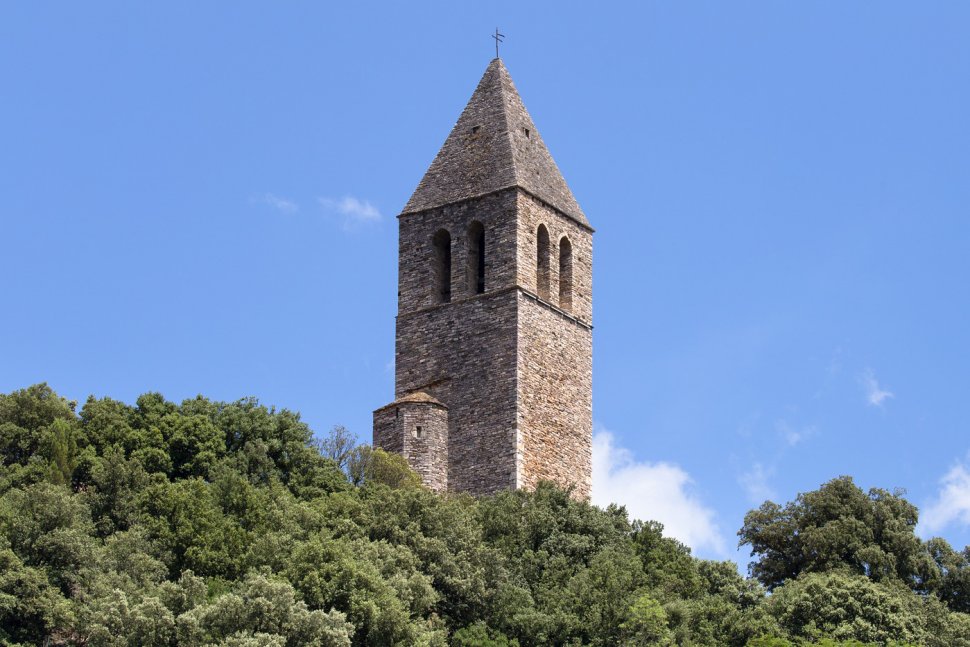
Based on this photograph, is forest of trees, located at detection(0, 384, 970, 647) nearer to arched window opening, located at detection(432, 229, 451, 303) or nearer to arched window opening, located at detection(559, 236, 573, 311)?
arched window opening, located at detection(432, 229, 451, 303)

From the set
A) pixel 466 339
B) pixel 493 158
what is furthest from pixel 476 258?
pixel 493 158

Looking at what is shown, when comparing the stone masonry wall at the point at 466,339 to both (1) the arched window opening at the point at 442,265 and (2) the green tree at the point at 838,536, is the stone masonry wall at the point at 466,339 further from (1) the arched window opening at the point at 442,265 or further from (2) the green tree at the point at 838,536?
(2) the green tree at the point at 838,536

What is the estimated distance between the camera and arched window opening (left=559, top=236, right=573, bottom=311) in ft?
197

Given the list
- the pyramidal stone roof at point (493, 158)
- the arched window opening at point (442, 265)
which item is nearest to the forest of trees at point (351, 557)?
the arched window opening at point (442, 265)

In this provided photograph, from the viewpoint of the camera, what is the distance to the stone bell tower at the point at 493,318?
57094 millimetres

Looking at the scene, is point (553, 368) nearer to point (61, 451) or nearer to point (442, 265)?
point (442, 265)

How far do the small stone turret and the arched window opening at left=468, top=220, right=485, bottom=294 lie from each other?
3412 mm

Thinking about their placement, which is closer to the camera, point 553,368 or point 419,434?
point 419,434

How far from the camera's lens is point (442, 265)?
60.4 metres

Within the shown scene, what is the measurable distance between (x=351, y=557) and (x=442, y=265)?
612 inches

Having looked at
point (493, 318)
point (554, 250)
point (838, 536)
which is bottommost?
point (838, 536)

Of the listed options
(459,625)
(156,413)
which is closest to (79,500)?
(156,413)

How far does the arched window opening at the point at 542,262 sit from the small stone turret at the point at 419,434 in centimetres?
411

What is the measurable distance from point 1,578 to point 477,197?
1815cm
